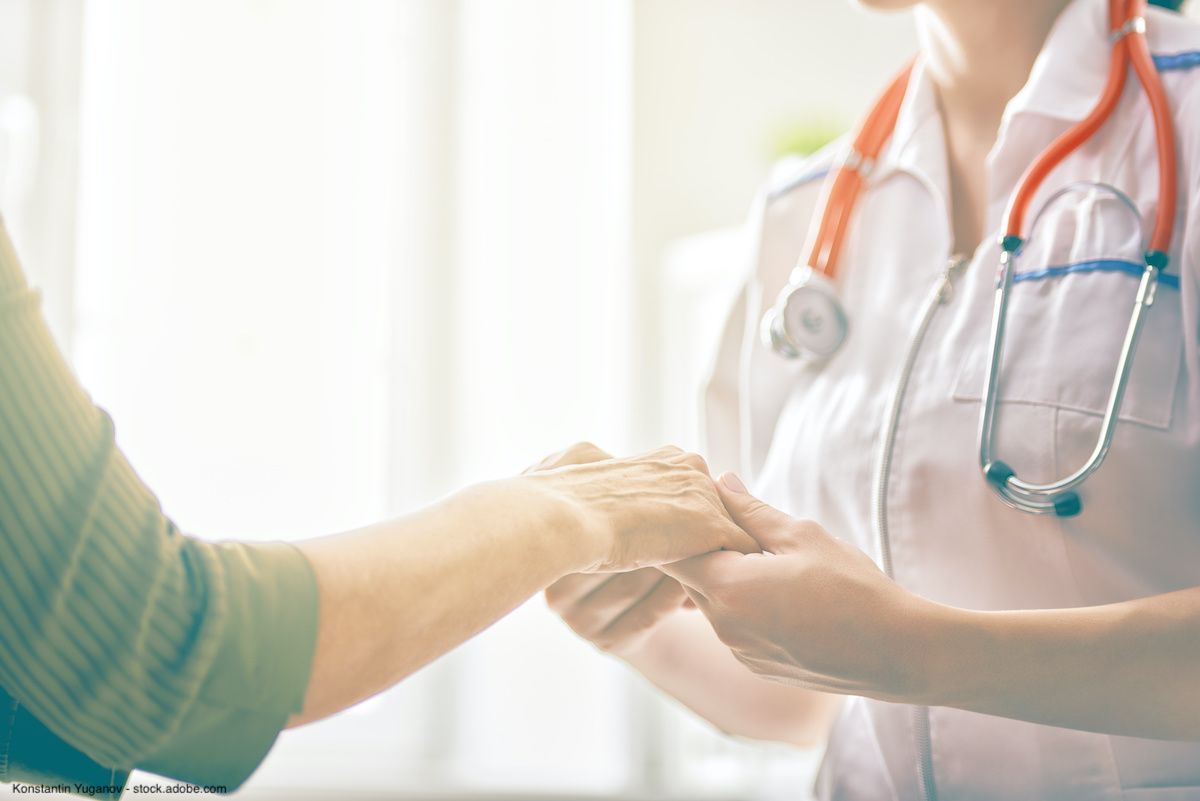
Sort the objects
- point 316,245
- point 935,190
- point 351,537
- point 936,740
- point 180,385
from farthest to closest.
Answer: point 316,245, point 180,385, point 935,190, point 936,740, point 351,537

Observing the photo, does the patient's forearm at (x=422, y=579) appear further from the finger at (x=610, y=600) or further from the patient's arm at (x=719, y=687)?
the patient's arm at (x=719, y=687)

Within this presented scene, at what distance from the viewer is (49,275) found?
173 cm

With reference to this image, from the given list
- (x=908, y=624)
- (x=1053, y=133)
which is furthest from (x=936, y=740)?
(x=1053, y=133)

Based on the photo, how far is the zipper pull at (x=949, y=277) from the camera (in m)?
0.94

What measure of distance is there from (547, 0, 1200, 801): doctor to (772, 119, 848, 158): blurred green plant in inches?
45.5

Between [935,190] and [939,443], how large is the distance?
25cm

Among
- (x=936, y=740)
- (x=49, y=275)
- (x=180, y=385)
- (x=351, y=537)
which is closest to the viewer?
(x=351, y=537)

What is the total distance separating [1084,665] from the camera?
752 mm

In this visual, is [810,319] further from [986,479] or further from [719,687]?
[719,687]

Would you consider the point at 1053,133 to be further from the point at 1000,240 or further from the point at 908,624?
the point at 908,624

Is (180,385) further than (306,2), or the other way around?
(306,2)

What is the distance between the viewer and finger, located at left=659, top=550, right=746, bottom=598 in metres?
0.78

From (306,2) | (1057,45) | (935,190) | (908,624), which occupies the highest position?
(306,2)

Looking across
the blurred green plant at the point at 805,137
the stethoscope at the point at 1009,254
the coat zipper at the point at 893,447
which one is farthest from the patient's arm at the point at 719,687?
the blurred green plant at the point at 805,137
